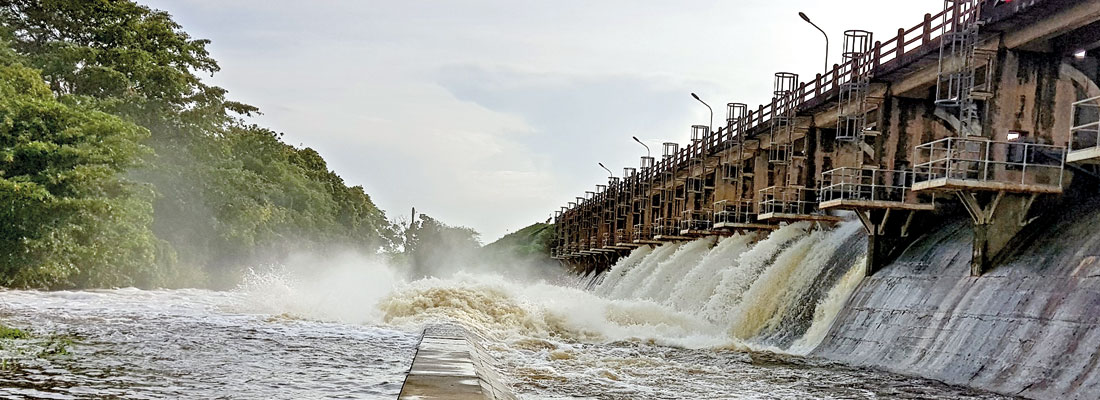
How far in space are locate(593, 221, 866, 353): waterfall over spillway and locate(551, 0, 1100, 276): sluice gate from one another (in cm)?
94

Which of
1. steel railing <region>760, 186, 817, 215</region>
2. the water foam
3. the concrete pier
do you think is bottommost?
the water foam

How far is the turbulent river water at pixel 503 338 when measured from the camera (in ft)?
33.0

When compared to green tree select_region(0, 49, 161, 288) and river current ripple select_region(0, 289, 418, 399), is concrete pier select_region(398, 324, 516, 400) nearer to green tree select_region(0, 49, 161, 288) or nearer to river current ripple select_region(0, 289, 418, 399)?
river current ripple select_region(0, 289, 418, 399)

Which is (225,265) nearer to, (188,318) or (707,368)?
(188,318)

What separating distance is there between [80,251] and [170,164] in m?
13.3

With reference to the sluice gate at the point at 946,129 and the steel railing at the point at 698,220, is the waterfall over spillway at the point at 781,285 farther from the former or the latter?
the steel railing at the point at 698,220

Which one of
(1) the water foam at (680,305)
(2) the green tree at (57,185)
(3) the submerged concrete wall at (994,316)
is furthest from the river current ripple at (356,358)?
(2) the green tree at (57,185)

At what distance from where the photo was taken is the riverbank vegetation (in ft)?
98.0

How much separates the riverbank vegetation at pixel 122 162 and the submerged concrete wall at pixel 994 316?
24.5 m

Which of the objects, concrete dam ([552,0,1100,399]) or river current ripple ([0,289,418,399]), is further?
concrete dam ([552,0,1100,399])

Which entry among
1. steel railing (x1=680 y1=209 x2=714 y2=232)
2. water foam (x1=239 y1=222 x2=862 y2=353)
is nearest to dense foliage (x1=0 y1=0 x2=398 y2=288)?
water foam (x1=239 y1=222 x2=862 y2=353)

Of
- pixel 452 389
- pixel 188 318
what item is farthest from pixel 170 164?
pixel 452 389

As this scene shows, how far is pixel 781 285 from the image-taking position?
22922 millimetres

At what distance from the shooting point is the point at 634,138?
60969mm
